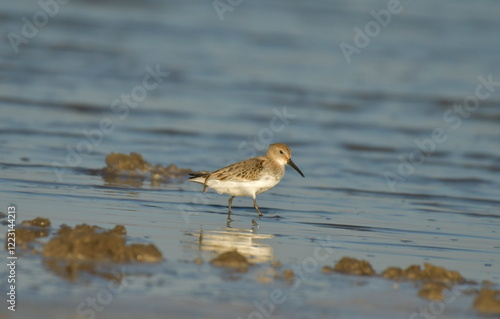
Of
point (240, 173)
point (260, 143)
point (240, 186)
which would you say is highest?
point (260, 143)

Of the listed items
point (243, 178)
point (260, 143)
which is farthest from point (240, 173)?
point (260, 143)

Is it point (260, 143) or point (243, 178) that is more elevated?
point (260, 143)

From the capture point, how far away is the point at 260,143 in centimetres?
1360

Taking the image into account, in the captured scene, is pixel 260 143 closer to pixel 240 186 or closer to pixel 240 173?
pixel 240 173

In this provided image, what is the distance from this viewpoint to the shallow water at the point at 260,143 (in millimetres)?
6020

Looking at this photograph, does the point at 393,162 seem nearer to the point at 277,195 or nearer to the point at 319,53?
the point at 277,195

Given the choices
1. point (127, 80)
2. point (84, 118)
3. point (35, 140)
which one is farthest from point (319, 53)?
point (35, 140)

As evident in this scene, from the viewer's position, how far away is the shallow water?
6.02 m

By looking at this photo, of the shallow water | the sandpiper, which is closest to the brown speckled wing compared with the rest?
the sandpiper

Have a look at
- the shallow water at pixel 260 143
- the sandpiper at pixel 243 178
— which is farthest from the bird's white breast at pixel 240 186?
the shallow water at pixel 260 143

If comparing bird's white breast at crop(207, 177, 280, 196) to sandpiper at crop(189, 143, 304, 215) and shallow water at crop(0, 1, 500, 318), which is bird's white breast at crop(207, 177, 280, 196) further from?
shallow water at crop(0, 1, 500, 318)

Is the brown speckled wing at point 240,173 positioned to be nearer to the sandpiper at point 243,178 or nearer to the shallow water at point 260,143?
the sandpiper at point 243,178

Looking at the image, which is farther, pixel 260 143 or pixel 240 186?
pixel 260 143

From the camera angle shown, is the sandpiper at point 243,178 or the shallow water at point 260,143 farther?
the sandpiper at point 243,178
